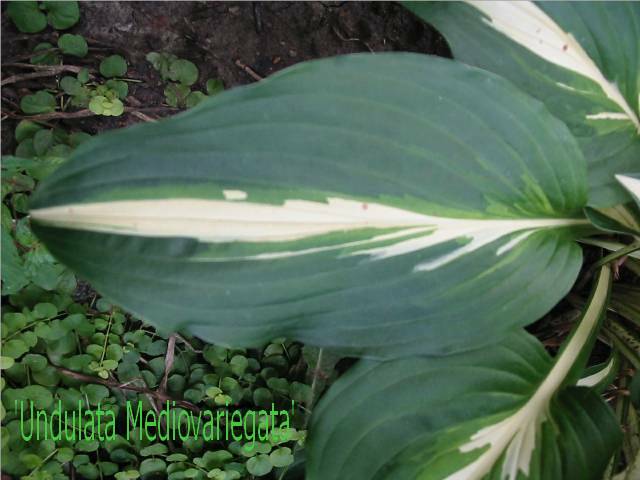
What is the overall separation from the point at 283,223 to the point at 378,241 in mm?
120

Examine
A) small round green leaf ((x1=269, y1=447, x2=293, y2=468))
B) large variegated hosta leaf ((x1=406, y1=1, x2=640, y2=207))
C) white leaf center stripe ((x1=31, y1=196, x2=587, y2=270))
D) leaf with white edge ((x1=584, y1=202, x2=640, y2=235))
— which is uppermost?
large variegated hosta leaf ((x1=406, y1=1, x2=640, y2=207))

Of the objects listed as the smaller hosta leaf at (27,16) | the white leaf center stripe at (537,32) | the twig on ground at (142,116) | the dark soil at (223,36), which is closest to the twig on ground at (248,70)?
the dark soil at (223,36)

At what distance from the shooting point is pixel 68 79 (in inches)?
40.8

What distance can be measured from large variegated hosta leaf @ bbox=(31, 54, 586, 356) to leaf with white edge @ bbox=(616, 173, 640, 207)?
0.06 meters

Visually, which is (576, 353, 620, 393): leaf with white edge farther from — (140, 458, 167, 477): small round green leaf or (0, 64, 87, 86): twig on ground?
(0, 64, 87, 86): twig on ground

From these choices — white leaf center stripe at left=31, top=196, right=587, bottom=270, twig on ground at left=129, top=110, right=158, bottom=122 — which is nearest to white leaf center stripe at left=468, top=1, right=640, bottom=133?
white leaf center stripe at left=31, top=196, right=587, bottom=270

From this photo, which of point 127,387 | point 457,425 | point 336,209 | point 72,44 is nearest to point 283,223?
point 336,209

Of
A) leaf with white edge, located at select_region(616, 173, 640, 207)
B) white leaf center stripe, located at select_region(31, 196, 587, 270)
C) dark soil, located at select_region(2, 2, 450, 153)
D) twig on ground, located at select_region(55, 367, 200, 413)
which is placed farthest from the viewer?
dark soil, located at select_region(2, 2, 450, 153)

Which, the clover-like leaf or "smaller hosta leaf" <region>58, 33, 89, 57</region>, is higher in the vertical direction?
"smaller hosta leaf" <region>58, 33, 89, 57</region>

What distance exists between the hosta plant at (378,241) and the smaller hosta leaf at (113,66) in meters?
0.47

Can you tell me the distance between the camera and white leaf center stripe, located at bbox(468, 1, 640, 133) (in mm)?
822

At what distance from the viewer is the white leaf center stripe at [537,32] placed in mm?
822

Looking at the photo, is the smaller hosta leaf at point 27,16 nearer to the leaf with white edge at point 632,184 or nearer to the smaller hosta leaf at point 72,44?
the smaller hosta leaf at point 72,44

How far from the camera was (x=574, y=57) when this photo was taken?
85cm
